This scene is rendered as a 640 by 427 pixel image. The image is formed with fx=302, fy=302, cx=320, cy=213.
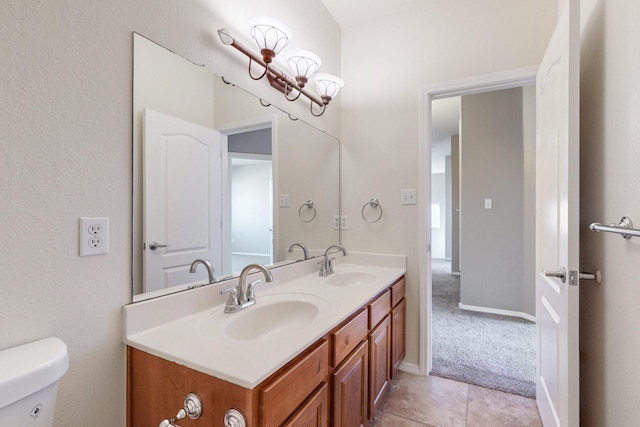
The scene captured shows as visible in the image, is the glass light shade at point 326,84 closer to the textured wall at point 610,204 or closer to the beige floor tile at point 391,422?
the textured wall at point 610,204

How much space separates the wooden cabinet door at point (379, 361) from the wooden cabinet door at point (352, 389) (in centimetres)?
5

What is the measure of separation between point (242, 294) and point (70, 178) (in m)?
0.71

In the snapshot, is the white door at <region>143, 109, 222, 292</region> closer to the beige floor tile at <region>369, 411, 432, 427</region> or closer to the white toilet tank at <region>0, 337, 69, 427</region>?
the white toilet tank at <region>0, 337, 69, 427</region>

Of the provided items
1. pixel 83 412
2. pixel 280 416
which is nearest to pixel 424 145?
pixel 280 416

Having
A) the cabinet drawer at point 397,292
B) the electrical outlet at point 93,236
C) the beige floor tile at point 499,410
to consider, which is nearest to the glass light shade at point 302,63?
the electrical outlet at point 93,236

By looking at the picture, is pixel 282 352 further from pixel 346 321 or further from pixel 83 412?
pixel 83 412

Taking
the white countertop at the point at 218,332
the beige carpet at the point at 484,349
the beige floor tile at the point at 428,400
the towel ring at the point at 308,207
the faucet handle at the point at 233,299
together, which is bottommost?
the beige floor tile at the point at 428,400

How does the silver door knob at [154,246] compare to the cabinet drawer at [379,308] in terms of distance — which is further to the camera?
the cabinet drawer at [379,308]

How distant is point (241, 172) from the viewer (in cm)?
154

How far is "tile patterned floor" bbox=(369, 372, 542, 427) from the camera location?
5.42 feet

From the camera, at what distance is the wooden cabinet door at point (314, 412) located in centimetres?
91

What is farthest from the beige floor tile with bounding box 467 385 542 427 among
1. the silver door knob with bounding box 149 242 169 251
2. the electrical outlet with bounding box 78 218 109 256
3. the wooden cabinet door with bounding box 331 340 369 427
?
the electrical outlet with bounding box 78 218 109 256

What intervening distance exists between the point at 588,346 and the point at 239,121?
1871mm

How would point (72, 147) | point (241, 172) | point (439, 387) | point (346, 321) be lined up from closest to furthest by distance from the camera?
point (72, 147) < point (346, 321) < point (241, 172) < point (439, 387)
